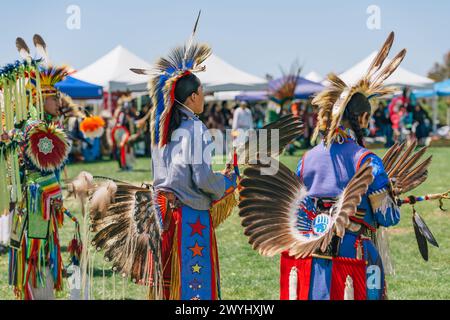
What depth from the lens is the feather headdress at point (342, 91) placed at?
3410mm

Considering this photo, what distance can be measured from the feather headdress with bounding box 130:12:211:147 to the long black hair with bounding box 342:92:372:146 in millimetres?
709

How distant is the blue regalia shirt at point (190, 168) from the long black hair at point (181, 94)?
2 cm

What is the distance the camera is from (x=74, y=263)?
4.33m

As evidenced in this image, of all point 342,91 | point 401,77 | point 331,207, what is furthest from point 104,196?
point 401,77

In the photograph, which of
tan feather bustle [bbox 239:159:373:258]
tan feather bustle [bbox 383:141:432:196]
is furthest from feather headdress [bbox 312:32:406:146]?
tan feather bustle [bbox 383:141:432:196]

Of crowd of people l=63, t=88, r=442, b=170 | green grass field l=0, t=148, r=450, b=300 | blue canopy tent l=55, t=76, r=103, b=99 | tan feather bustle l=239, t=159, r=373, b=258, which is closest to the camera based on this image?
tan feather bustle l=239, t=159, r=373, b=258

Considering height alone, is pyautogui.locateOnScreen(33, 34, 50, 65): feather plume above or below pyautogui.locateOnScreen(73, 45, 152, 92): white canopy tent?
below

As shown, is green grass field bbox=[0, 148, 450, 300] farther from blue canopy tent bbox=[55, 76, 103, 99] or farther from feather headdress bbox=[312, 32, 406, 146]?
blue canopy tent bbox=[55, 76, 103, 99]

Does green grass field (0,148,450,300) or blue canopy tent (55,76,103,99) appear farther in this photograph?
blue canopy tent (55,76,103,99)

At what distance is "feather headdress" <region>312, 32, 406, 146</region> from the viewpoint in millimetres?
3410

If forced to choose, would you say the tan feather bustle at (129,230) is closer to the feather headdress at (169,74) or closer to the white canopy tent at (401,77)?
the feather headdress at (169,74)

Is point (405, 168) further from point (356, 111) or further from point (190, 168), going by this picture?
point (190, 168)
